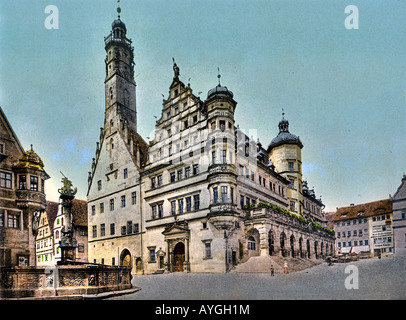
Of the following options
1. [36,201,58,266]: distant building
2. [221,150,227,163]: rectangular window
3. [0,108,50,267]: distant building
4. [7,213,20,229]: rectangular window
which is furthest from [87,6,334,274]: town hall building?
[7,213,20,229]: rectangular window

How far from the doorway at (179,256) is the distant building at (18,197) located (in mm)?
8234

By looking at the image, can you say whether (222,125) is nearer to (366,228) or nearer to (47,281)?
(366,228)

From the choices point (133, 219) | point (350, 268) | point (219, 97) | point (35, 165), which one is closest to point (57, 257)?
point (133, 219)

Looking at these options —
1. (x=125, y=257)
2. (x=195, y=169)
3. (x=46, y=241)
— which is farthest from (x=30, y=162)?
(x=125, y=257)

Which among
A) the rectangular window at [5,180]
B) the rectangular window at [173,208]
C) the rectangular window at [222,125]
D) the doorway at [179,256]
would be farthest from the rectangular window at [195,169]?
the rectangular window at [5,180]

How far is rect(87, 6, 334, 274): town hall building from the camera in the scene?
69.3 feet

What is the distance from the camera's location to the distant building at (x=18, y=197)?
Result: 19.0 m

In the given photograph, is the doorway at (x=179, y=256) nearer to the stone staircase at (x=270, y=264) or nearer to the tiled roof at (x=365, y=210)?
the stone staircase at (x=270, y=264)

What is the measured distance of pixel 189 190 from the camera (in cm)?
2375

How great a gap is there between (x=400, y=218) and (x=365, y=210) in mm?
1492

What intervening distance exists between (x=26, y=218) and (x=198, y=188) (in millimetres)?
9274

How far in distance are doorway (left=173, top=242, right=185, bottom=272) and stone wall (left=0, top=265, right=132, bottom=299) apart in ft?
38.1

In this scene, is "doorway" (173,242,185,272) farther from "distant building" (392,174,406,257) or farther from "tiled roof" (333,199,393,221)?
"distant building" (392,174,406,257)
